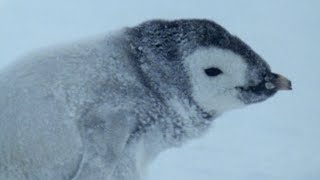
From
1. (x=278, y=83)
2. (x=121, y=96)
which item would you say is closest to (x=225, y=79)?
(x=278, y=83)

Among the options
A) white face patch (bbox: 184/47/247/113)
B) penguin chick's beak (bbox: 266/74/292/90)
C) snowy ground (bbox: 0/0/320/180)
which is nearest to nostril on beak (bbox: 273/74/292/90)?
penguin chick's beak (bbox: 266/74/292/90)

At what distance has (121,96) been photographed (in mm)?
3309

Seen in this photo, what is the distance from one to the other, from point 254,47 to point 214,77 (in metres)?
5.33

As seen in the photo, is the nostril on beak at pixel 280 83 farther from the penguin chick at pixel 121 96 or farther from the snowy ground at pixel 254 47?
the snowy ground at pixel 254 47

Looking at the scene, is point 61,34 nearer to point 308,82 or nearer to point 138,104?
point 308,82

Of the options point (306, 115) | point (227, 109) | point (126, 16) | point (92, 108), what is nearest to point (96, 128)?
point (92, 108)

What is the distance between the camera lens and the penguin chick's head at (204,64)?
345 cm

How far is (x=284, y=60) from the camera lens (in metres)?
8.59

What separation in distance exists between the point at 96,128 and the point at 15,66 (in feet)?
1.46

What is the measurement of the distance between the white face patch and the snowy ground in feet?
1.21

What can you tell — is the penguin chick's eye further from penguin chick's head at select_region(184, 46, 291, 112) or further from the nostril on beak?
the nostril on beak

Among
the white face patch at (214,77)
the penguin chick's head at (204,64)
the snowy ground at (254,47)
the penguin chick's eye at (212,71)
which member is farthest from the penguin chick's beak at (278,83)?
the snowy ground at (254,47)

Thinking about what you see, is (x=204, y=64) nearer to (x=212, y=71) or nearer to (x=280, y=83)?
(x=212, y=71)

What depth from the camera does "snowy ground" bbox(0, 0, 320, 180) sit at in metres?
5.75
